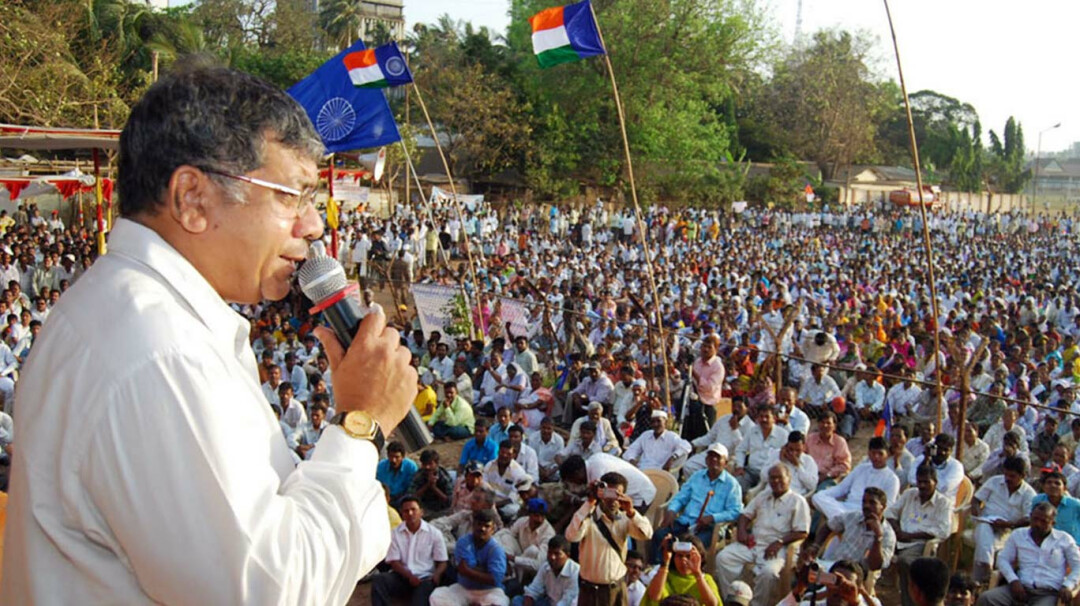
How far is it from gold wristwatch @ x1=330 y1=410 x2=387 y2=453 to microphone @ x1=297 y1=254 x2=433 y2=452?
20cm

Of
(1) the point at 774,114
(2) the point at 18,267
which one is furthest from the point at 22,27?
(1) the point at 774,114

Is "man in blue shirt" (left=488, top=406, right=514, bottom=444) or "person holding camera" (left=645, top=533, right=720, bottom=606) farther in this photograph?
"man in blue shirt" (left=488, top=406, right=514, bottom=444)

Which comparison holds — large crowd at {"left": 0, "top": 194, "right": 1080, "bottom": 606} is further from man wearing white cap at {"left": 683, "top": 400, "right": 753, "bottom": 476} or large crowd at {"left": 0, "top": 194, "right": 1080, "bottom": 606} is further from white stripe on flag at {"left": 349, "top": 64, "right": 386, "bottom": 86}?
white stripe on flag at {"left": 349, "top": 64, "right": 386, "bottom": 86}

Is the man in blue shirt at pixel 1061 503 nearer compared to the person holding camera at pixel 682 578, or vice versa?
the person holding camera at pixel 682 578

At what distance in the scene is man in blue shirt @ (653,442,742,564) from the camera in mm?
5660

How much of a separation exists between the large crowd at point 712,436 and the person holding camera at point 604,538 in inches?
0.5

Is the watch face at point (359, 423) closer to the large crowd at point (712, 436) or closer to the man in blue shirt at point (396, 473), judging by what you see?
the large crowd at point (712, 436)

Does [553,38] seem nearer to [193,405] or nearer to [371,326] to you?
[371,326]

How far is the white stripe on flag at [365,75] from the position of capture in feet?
34.2

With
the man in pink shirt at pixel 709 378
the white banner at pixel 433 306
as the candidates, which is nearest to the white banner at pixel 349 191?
the white banner at pixel 433 306

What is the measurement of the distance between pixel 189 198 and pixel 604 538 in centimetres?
394

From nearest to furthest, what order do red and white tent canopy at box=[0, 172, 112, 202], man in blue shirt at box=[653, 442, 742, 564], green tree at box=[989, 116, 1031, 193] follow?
1. man in blue shirt at box=[653, 442, 742, 564]
2. red and white tent canopy at box=[0, 172, 112, 202]
3. green tree at box=[989, 116, 1031, 193]

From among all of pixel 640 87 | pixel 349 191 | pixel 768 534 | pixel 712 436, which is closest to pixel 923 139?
pixel 640 87

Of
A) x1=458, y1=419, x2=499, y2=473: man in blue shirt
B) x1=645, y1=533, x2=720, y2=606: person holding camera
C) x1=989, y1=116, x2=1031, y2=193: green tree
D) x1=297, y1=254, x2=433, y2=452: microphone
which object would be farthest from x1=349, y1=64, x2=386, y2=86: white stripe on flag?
x1=989, y1=116, x2=1031, y2=193: green tree
